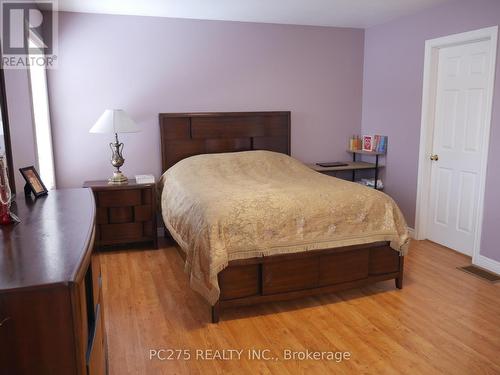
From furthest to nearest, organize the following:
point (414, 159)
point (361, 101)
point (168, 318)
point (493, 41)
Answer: point (361, 101) → point (414, 159) → point (493, 41) → point (168, 318)

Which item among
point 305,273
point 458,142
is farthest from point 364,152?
point 305,273

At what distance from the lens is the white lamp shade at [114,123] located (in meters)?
3.86

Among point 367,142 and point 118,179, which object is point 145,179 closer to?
point 118,179

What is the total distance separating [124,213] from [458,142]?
3.25 m

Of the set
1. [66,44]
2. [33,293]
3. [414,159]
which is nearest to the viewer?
[33,293]

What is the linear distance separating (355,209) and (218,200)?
0.98m

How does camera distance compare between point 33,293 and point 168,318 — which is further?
point 168,318

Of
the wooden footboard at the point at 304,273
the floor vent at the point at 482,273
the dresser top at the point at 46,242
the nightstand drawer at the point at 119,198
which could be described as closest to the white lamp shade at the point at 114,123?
the nightstand drawer at the point at 119,198

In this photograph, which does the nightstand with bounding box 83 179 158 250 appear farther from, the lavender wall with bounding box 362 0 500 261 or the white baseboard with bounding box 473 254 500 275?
the white baseboard with bounding box 473 254 500 275

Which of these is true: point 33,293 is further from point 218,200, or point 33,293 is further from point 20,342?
point 218,200

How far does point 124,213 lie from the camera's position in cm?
407

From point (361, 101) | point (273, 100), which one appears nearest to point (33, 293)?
point (273, 100)

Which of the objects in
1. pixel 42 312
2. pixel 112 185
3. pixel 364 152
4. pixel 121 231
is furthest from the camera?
pixel 364 152

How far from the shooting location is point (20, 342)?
1115 millimetres
